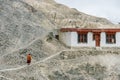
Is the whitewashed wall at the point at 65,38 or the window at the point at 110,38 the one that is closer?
the window at the point at 110,38

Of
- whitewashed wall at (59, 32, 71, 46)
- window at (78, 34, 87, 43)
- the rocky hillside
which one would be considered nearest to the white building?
window at (78, 34, 87, 43)

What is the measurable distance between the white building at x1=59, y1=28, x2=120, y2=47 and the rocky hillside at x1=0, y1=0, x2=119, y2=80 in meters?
2.00

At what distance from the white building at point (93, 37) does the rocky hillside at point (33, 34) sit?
6.56 feet

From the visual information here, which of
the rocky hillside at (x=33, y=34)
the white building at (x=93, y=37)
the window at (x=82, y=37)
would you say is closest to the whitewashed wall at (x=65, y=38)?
the white building at (x=93, y=37)

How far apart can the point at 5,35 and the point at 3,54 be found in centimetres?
407

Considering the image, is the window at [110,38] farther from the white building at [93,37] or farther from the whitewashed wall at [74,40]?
the whitewashed wall at [74,40]

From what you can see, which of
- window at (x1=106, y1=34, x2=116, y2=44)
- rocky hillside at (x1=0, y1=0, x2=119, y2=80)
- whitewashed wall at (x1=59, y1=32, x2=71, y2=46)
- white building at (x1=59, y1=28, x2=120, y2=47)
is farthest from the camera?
whitewashed wall at (x1=59, y1=32, x2=71, y2=46)

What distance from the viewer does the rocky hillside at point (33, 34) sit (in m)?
53.9

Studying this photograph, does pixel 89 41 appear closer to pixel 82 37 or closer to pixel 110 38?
pixel 82 37

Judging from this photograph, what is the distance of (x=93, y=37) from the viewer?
61000 mm

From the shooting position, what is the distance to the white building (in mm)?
60781

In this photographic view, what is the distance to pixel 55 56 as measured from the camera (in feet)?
189

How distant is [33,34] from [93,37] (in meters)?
8.64

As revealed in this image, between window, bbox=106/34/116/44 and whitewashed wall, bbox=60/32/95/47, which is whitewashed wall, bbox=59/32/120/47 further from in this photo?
window, bbox=106/34/116/44
